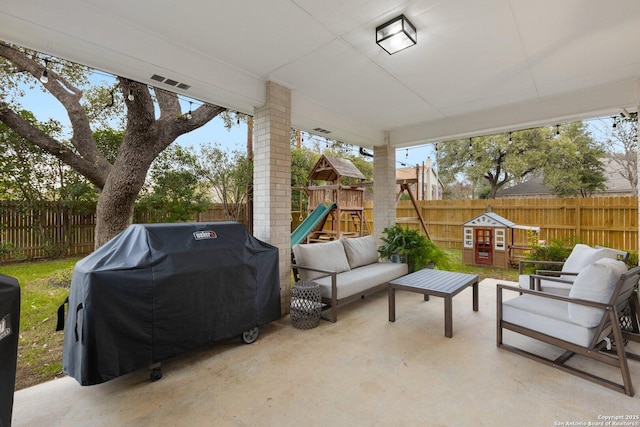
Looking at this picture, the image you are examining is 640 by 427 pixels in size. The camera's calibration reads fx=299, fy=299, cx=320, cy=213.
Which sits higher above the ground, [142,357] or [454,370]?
[142,357]

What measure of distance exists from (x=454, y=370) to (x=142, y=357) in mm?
2529

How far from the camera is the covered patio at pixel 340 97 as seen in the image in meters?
2.09

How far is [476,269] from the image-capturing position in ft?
22.0

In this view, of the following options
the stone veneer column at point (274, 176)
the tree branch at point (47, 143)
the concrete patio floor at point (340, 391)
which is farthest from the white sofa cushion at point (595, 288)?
the tree branch at point (47, 143)

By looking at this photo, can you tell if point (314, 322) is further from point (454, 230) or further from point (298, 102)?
point (454, 230)

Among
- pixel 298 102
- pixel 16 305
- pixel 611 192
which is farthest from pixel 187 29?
pixel 611 192

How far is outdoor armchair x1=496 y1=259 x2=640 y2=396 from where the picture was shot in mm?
2223

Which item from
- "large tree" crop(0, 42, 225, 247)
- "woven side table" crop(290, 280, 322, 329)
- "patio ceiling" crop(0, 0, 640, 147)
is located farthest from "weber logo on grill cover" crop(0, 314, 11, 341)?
"large tree" crop(0, 42, 225, 247)

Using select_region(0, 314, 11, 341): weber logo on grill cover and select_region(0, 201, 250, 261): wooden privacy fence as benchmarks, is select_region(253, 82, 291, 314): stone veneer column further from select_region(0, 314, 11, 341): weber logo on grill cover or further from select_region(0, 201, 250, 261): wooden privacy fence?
select_region(0, 201, 250, 261): wooden privacy fence

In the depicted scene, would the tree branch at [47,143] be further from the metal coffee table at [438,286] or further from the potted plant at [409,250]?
the metal coffee table at [438,286]

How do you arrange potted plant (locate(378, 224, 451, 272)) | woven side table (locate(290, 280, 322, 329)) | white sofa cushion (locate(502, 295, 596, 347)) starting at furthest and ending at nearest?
potted plant (locate(378, 224, 451, 272)) → woven side table (locate(290, 280, 322, 329)) → white sofa cushion (locate(502, 295, 596, 347))

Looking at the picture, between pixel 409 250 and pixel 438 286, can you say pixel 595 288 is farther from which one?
pixel 409 250

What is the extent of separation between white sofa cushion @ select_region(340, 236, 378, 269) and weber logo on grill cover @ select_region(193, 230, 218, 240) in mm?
2433

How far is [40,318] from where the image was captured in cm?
378
